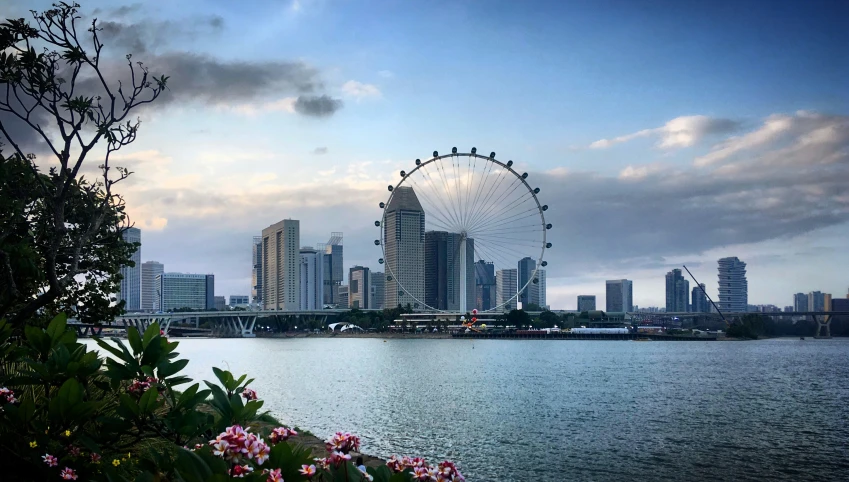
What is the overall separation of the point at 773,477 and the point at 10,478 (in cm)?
2773

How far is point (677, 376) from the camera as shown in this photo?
78.4 meters

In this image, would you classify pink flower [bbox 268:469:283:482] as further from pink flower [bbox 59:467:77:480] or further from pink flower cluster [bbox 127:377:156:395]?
pink flower cluster [bbox 127:377:156:395]

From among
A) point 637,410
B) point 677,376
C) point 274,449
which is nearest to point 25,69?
point 274,449

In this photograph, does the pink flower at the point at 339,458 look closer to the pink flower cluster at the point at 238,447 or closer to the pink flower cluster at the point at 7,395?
the pink flower cluster at the point at 238,447

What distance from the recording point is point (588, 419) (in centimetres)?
4331

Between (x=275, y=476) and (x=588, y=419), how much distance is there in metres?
40.6

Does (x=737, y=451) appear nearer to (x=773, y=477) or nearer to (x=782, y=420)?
(x=773, y=477)

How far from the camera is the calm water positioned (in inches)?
1177

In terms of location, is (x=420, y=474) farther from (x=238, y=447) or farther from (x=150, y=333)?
(x=150, y=333)

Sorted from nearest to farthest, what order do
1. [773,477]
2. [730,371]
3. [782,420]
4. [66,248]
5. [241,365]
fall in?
[66,248] < [773,477] < [782,420] < [730,371] < [241,365]

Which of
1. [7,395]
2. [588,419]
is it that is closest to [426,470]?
[7,395]

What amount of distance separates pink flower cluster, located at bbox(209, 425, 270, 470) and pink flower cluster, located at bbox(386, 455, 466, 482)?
1.16 m

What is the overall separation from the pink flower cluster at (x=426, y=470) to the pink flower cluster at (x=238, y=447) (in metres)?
1.16

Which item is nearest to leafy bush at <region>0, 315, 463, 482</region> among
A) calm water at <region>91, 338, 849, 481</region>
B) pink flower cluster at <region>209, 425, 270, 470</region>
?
pink flower cluster at <region>209, 425, 270, 470</region>
